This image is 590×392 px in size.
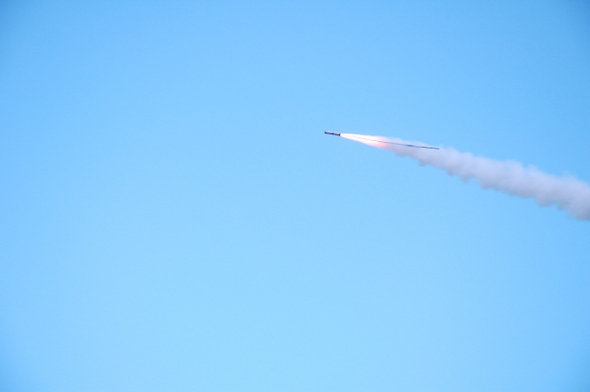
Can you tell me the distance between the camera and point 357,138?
42031mm

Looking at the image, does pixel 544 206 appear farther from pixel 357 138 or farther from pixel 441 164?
pixel 357 138

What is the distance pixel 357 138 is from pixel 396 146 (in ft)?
7.68

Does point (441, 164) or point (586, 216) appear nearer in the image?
point (586, 216)

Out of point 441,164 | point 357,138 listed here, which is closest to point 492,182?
point 441,164

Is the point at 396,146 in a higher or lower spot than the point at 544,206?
higher

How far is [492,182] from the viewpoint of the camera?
4178cm

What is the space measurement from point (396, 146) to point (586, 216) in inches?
405

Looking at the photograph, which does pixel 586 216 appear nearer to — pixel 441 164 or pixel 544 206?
pixel 544 206

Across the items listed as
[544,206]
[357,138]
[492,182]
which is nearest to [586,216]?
[544,206]

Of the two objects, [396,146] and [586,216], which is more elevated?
[396,146]

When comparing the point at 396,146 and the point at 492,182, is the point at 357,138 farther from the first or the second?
the point at 492,182

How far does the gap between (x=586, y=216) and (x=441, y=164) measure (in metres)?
7.81

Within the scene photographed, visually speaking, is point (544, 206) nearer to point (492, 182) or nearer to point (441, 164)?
point (492, 182)

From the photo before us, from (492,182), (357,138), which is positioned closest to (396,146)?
(357,138)
